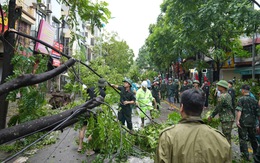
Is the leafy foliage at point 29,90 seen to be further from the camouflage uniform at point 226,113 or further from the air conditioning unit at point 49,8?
the air conditioning unit at point 49,8

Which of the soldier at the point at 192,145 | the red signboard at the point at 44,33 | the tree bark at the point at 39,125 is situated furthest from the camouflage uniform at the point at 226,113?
Result: the red signboard at the point at 44,33

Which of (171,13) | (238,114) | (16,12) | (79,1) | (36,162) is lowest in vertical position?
(36,162)

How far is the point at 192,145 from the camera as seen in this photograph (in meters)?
2.03

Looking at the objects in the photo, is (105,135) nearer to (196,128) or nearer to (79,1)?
(196,128)

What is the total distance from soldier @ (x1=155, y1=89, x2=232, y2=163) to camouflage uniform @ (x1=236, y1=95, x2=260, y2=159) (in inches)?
159

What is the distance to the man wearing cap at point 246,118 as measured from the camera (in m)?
5.63

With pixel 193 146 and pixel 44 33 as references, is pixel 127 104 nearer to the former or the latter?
pixel 193 146

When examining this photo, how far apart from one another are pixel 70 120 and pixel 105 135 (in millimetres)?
998

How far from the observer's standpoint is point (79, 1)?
4.87m

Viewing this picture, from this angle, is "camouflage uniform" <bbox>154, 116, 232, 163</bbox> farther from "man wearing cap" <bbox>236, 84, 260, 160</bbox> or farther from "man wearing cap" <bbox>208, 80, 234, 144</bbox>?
"man wearing cap" <bbox>236, 84, 260, 160</bbox>

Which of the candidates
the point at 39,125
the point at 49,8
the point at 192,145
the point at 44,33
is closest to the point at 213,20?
the point at 192,145

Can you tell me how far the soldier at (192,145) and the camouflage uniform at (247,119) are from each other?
405 cm

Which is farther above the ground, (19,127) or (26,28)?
(26,28)

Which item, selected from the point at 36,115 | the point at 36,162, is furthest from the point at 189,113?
the point at 36,162
